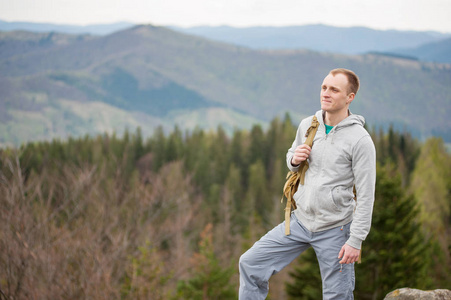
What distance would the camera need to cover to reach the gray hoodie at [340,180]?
3.93 metres

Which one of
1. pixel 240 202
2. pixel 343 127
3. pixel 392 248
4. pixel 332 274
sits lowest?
pixel 240 202

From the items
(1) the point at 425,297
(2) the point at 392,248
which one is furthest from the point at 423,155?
(1) the point at 425,297

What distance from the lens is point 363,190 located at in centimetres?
392

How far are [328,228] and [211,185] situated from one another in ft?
241

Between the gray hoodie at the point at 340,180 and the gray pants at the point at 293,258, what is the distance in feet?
0.34

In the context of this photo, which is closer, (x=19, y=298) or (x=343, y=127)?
(x=343, y=127)

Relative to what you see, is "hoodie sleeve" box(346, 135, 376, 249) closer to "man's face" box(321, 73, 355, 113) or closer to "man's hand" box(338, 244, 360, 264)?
"man's hand" box(338, 244, 360, 264)

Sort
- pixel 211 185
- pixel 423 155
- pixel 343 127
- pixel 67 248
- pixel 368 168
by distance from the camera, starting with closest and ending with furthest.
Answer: pixel 368 168 → pixel 343 127 → pixel 67 248 → pixel 423 155 → pixel 211 185

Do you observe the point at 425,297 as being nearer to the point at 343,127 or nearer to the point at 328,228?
the point at 328,228

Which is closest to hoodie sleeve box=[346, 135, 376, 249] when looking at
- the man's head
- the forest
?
the man's head

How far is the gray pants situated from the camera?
4.23 meters

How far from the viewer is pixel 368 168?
3.92 meters

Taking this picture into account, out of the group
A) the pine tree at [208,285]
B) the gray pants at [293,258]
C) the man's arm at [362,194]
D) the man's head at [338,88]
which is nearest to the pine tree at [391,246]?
the pine tree at [208,285]

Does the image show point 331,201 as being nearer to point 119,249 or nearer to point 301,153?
point 301,153
